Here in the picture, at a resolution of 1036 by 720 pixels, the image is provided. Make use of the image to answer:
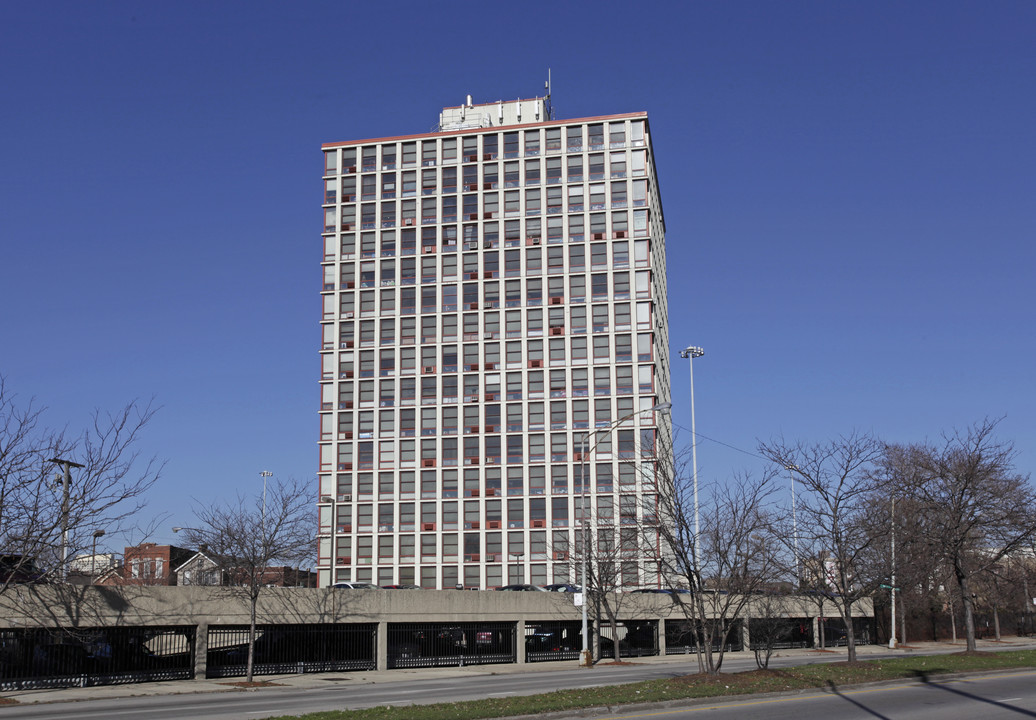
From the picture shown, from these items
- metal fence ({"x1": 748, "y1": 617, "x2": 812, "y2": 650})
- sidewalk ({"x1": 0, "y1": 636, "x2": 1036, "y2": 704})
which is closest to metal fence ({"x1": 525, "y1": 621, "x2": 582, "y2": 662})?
sidewalk ({"x1": 0, "y1": 636, "x2": 1036, "y2": 704})

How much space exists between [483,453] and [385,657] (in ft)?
126

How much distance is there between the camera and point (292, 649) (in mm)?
37625

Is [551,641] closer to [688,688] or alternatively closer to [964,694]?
[688,688]

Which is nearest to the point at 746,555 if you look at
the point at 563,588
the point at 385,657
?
the point at 385,657

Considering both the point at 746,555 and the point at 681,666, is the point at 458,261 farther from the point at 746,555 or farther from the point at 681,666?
the point at 746,555

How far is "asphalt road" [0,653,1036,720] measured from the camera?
20.9m

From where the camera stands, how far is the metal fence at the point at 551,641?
46062 millimetres

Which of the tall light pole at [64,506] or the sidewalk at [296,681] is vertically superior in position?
the tall light pole at [64,506]

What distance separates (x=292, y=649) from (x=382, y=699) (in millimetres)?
13220

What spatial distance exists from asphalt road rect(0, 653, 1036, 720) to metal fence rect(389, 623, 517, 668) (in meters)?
5.16

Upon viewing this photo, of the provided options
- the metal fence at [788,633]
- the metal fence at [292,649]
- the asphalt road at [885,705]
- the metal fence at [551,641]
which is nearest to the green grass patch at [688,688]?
the asphalt road at [885,705]

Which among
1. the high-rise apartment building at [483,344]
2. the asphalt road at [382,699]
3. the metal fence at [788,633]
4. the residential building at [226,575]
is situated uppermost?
the high-rise apartment building at [483,344]

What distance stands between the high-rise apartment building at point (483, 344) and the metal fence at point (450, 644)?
95.0 ft

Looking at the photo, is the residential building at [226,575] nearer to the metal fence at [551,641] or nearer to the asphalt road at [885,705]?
the metal fence at [551,641]
